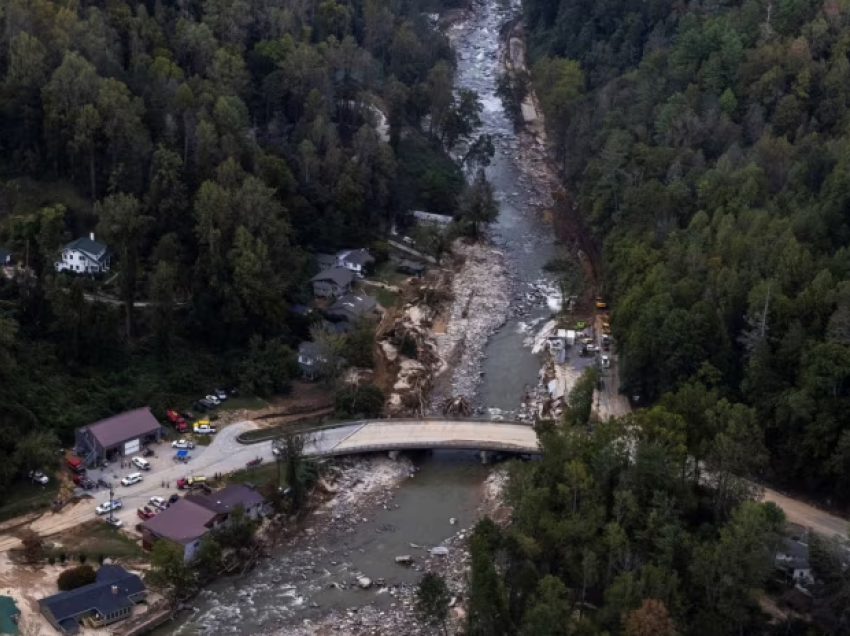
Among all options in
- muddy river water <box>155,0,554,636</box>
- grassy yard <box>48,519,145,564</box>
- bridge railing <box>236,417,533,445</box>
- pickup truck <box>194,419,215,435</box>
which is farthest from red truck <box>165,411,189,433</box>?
muddy river water <box>155,0,554,636</box>

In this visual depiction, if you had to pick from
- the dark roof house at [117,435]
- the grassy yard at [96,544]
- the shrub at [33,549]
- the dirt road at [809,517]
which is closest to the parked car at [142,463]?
the dark roof house at [117,435]

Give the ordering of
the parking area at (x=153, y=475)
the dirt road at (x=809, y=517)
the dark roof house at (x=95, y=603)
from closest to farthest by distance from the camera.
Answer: the dark roof house at (x=95, y=603)
the dirt road at (x=809, y=517)
the parking area at (x=153, y=475)

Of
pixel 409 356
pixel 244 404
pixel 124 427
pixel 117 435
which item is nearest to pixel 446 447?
pixel 409 356

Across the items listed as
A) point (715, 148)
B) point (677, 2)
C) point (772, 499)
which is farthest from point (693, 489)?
point (677, 2)

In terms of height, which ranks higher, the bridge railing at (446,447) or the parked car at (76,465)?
the bridge railing at (446,447)

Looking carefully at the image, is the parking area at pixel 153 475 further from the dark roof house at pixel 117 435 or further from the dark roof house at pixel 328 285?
the dark roof house at pixel 328 285

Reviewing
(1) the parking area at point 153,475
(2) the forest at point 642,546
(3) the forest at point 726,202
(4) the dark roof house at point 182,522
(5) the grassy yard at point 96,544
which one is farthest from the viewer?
(3) the forest at point 726,202
